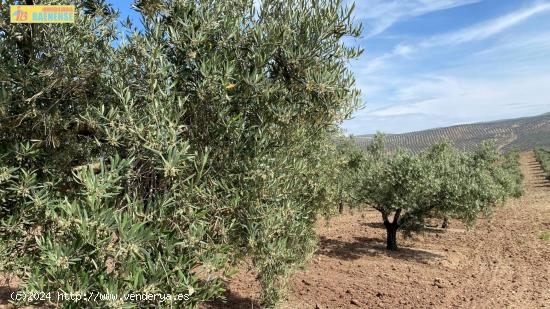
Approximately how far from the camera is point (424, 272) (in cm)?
1888

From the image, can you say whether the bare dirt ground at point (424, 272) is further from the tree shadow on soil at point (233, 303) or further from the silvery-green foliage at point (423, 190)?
the silvery-green foliage at point (423, 190)

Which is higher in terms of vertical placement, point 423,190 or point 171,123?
point 171,123

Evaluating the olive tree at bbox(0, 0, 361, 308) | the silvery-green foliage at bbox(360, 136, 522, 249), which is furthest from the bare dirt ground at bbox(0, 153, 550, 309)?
the olive tree at bbox(0, 0, 361, 308)

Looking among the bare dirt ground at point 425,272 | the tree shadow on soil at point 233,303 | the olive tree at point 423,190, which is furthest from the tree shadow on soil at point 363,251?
the tree shadow on soil at point 233,303

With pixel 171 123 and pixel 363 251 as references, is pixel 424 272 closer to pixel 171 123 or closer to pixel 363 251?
pixel 363 251

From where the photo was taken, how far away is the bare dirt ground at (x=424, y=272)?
14.1 metres

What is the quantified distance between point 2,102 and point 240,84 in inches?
137

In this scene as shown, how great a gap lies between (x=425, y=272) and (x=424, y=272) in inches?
2.5

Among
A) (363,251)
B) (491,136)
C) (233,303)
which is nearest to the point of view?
(233,303)

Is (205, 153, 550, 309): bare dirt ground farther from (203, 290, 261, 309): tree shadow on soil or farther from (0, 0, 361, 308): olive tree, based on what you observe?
(0, 0, 361, 308): olive tree

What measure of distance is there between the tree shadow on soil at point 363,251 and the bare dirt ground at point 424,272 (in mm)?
61

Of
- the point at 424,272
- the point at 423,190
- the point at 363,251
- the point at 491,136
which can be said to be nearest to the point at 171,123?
the point at 424,272

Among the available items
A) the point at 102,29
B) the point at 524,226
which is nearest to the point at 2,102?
the point at 102,29

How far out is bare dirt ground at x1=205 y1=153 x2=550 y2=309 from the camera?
14117mm
